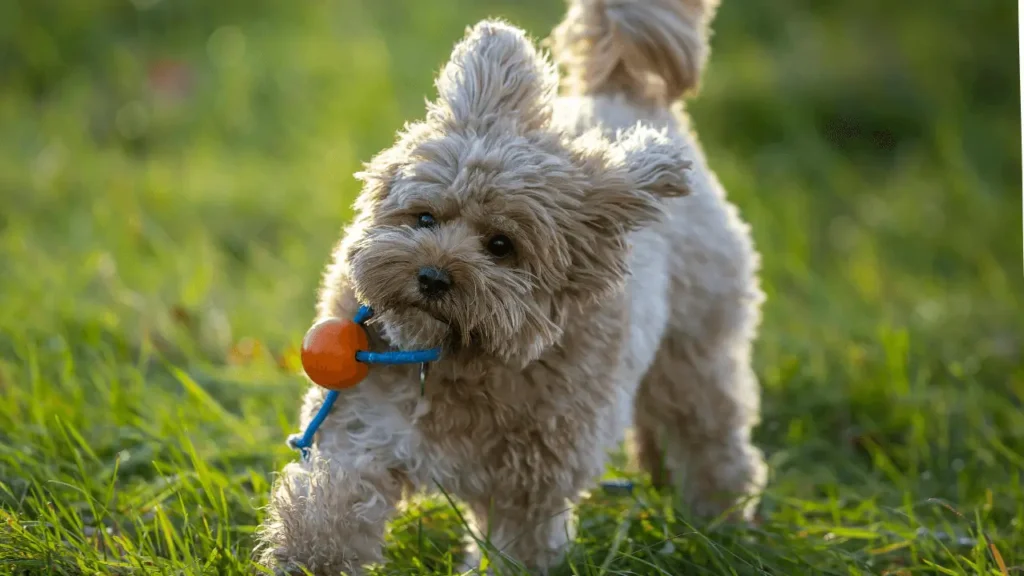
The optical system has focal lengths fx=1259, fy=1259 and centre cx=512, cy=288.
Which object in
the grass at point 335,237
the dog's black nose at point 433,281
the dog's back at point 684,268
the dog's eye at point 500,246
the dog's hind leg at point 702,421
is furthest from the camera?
the dog's hind leg at point 702,421

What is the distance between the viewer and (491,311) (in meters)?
2.87

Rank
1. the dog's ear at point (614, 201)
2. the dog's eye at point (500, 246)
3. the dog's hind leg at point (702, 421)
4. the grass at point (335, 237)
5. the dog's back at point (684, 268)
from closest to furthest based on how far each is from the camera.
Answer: the dog's eye at point (500, 246)
the dog's ear at point (614, 201)
the grass at point (335, 237)
the dog's back at point (684, 268)
the dog's hind leg at point (702, 421)

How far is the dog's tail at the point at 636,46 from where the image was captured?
409 centimetres

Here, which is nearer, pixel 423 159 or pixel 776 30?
pixel 423 159

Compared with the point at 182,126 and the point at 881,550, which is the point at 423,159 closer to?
the point at 881,550

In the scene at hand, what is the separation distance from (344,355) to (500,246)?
45cm

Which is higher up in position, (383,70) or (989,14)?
(383,70)

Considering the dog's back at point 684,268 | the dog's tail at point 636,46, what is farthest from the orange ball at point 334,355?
the dog's tail at point 636,46

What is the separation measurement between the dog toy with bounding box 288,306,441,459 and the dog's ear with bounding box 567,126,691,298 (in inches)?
17.4

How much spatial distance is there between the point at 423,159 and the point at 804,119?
6504mm

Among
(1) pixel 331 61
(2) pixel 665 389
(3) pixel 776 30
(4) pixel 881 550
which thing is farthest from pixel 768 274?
(3) pixel 776 30

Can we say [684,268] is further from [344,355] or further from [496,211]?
[344,355]

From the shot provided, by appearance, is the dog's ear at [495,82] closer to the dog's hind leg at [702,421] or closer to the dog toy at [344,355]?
the dog toy at [344,355]

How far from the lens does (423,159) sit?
118 inches
